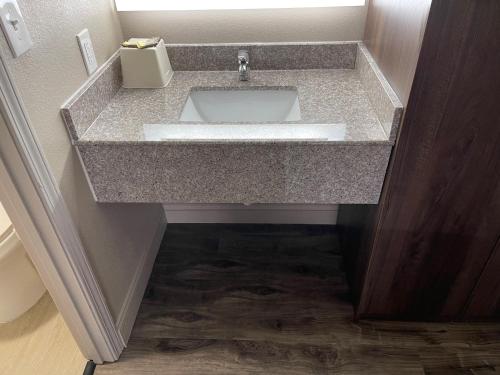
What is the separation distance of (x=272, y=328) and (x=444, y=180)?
81cm

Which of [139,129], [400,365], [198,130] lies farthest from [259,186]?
[400,365]

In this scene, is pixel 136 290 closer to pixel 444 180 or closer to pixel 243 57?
pixel 243 57

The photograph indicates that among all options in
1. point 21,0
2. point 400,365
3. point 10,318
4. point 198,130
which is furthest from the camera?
point 10,318

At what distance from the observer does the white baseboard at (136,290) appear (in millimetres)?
1354

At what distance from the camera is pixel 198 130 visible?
3.44ft

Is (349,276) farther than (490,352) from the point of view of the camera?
Yes

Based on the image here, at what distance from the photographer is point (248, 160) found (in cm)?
101

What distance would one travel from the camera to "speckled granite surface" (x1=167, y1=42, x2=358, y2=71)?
1336 mm

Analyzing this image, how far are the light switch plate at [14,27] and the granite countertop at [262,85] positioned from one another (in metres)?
0.28

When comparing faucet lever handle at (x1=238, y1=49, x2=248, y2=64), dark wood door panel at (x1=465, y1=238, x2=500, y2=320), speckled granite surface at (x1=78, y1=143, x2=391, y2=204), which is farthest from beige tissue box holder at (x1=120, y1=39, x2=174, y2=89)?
dark wood door panel at (x1=465, y1=238, x2=500, y2=320)

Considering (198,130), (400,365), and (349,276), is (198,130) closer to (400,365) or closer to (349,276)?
(349,276)

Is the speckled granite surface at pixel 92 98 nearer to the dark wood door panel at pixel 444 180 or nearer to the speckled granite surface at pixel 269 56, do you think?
the speckled granite surface at pixel 269 56

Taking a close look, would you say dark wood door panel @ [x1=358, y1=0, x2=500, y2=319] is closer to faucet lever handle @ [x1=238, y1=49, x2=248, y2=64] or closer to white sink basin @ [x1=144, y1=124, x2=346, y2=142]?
white sink basin @ [x1=144, y1=124, x2=346, y2=142]

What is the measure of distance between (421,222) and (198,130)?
27.4 inches
